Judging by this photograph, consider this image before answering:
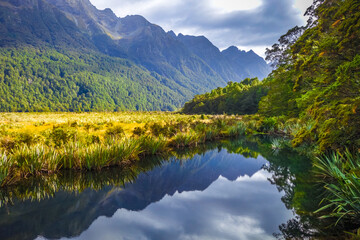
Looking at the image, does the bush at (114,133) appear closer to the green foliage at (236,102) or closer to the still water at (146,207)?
the still water at (146,207)

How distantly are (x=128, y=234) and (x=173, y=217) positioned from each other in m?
1.43

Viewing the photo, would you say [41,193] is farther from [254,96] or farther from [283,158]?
[254,96]

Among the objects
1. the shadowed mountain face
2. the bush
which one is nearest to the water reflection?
the shadowed mountain face

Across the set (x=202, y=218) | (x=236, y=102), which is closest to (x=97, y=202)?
(x=202, y=218)

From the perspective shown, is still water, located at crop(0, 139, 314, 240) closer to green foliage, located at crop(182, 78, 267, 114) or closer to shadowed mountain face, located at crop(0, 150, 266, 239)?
shadowed mountain face, located at crop(0, 150, 266, 239)

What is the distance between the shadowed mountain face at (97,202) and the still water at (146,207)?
0.02m

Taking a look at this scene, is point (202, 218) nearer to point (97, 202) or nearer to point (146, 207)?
point (146, 207)

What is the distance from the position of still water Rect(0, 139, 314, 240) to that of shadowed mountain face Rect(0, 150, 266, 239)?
2 centimetres

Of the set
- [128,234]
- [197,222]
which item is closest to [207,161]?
[197,222]

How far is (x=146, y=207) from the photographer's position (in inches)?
265

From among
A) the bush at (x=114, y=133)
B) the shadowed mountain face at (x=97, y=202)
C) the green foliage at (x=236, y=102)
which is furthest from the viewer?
the green foliage at (x=236, y=102)

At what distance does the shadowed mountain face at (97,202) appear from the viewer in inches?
201

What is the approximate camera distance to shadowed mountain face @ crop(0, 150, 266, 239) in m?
5.10

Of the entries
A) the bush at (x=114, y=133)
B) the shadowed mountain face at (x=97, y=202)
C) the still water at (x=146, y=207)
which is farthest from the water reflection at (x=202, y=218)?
the bush at (x=114, y=133)
